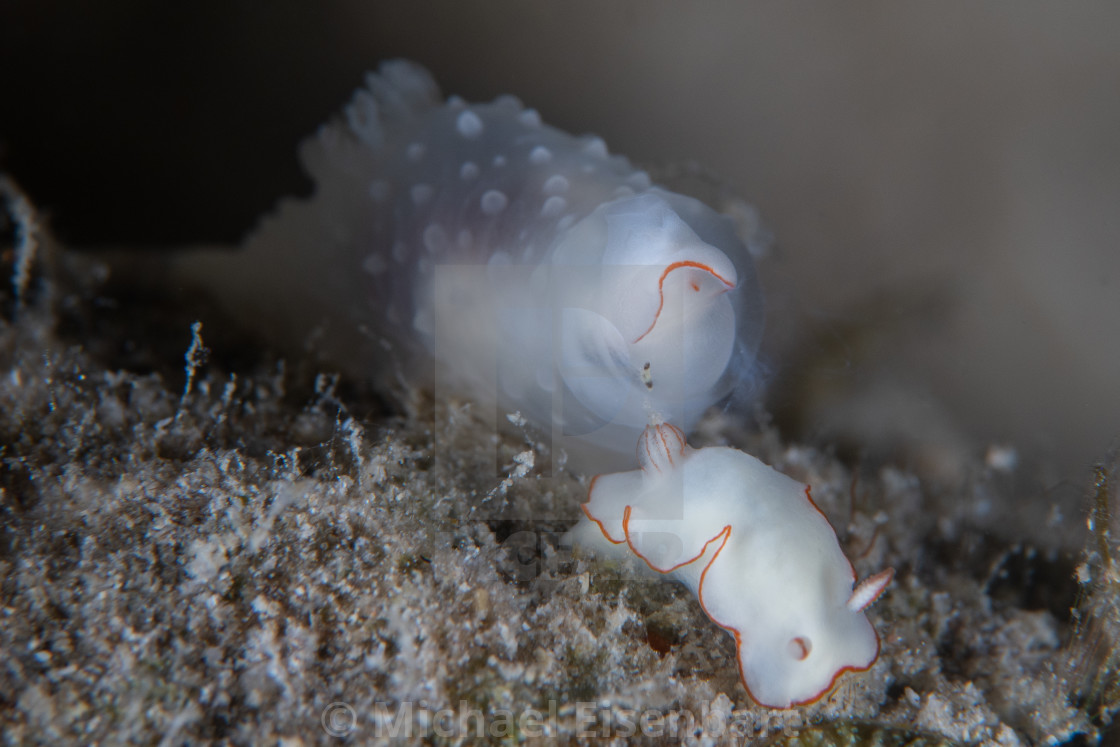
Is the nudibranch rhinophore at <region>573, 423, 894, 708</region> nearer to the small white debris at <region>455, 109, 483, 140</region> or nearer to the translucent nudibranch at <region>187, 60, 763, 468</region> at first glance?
the translucent nudibranch at <region>187, 60, 763, 468</region>

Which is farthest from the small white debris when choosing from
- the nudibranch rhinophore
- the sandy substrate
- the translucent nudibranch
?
the nudibranch rhinophore

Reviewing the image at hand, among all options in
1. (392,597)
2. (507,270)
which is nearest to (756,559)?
(392,597)

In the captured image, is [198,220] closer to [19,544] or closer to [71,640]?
[19,544]

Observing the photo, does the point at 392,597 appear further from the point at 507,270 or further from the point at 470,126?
the point at 470,126

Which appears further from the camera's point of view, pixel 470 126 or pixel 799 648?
pixel 470 126

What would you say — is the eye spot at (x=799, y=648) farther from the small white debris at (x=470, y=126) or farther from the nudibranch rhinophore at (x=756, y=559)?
the small white debris at (x=470, y=126)

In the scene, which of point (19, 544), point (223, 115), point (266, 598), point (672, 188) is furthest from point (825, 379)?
point (223, 115)
